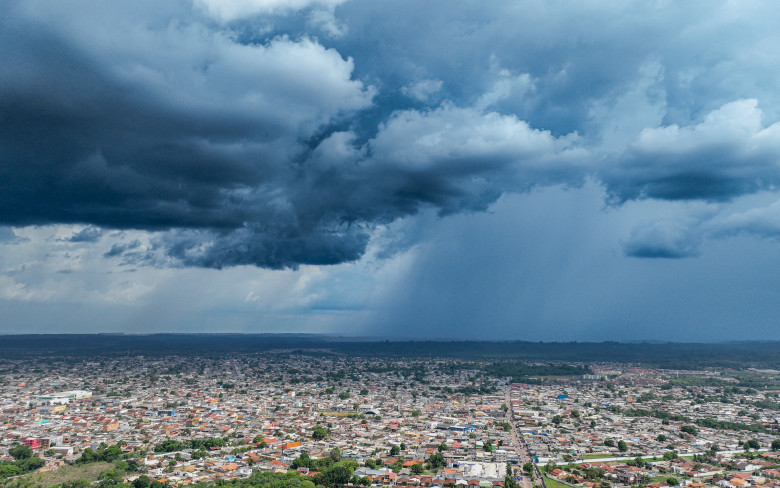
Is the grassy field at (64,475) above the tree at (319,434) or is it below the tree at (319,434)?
below

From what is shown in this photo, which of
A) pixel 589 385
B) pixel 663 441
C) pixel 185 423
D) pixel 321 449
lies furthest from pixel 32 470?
pixel 589 385

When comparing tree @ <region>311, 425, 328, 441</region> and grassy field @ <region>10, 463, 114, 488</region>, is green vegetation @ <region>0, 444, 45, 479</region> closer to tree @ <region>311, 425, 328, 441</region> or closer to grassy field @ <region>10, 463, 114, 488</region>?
grassy field @ <region>10, 463, 114, 488</region>

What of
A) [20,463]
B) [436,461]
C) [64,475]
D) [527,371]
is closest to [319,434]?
[436,461]

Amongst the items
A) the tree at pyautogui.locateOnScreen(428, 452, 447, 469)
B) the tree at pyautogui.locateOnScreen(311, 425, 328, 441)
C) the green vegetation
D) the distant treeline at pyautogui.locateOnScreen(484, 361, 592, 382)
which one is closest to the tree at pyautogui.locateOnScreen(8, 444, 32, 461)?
the green vegetation

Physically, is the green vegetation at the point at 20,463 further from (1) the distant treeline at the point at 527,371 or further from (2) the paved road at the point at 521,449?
(1) the distant treeline at the point at 527,371

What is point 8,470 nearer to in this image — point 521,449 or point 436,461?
point 436,461

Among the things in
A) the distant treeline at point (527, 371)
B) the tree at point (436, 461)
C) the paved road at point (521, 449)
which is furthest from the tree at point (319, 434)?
the distant treeline at point (527, 371)
